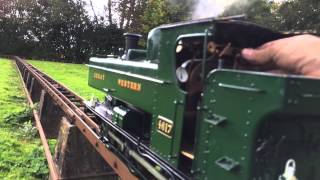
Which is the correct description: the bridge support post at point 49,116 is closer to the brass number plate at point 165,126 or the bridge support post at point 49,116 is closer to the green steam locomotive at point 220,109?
the green steam locomotive at point 220,109

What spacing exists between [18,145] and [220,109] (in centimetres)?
659

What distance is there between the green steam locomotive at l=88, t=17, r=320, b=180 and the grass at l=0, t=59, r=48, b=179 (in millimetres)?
3328

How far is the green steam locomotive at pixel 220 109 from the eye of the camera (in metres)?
3.19

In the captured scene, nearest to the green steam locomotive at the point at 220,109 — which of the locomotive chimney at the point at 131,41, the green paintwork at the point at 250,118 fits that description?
the green paintwork at the point at 250,118

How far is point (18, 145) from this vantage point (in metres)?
9.28

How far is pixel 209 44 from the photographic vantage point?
12.9 feet

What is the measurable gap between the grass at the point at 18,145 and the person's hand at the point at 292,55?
5295 millimetres

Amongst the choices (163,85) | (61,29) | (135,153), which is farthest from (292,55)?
(61,29)

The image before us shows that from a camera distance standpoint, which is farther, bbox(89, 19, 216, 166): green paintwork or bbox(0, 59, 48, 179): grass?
bbox(0, 59, 48, 179): grass

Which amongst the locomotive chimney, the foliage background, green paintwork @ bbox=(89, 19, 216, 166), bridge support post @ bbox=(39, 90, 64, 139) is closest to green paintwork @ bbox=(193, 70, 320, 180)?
green paintwork @ bbox=(89, 19, 216, 166)

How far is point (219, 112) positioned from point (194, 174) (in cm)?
64

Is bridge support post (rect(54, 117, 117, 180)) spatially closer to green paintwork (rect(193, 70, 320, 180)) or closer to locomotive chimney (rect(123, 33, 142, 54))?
locomotive chimney (rect(123, 33, 142, 54))

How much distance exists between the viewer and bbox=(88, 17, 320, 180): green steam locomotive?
3191 millimetres

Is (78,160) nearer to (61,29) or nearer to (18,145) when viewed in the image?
(18,145)
